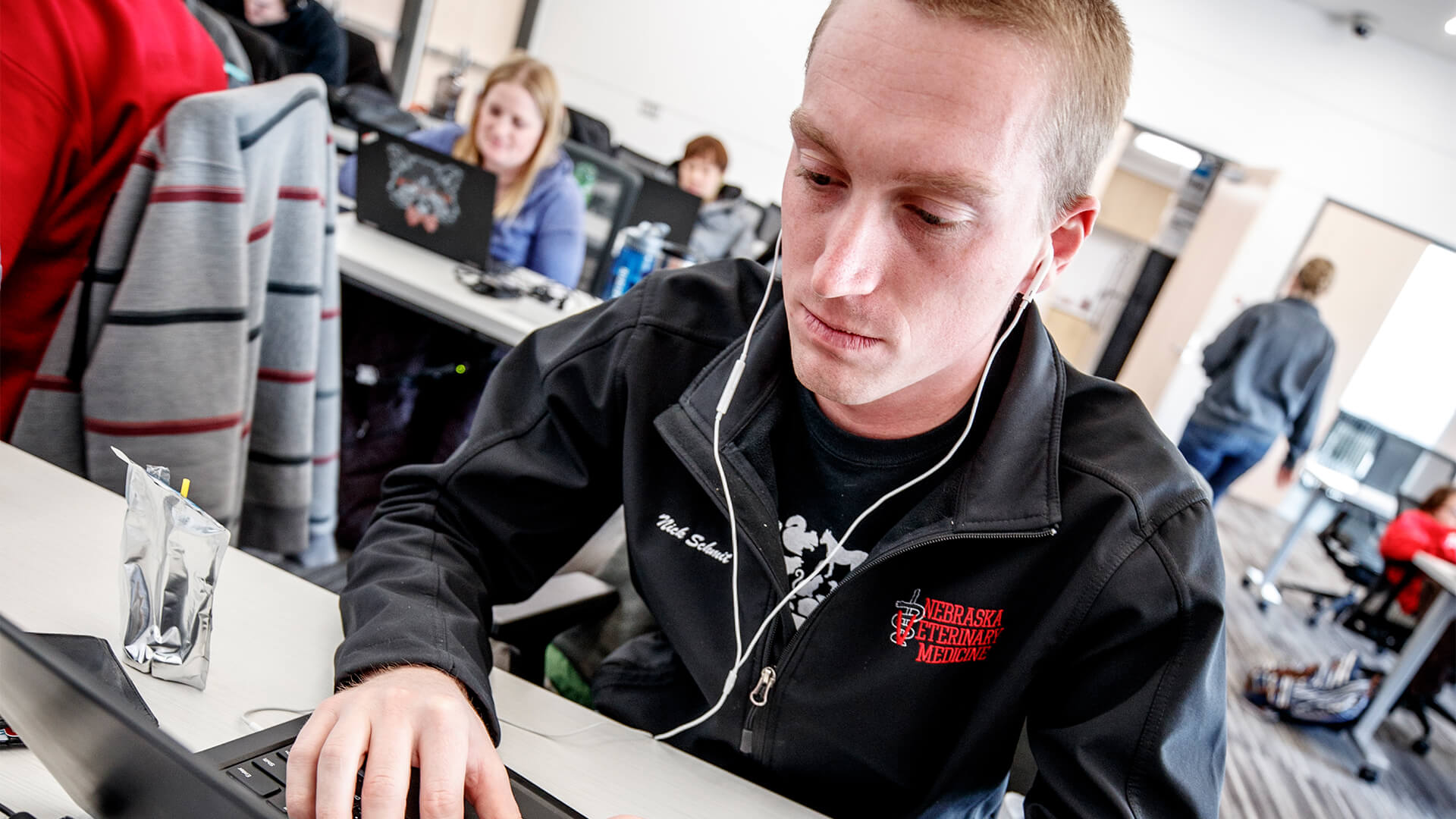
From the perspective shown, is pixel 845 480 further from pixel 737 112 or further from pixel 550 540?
pixel 737 112

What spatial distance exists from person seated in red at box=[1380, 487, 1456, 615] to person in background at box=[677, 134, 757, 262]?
116 inches

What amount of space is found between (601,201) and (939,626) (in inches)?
96.7

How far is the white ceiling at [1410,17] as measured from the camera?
552 centimetres

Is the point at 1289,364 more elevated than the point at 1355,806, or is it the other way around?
the point at 1289,364

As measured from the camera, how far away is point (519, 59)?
275cm

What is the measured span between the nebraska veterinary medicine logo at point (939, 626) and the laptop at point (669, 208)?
243 cm

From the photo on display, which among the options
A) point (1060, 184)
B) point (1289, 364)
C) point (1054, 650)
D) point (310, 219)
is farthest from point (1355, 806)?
point (310, 219)

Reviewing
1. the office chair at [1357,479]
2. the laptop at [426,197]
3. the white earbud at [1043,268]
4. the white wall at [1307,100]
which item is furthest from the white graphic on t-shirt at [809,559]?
the white wall at [1307,100]

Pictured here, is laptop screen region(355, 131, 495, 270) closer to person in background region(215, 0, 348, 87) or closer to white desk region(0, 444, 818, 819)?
white desk region(0, 444, 818, 819)

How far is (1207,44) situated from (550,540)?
23.2ft

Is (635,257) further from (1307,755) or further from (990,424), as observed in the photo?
(1307,755)

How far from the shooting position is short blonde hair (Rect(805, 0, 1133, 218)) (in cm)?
70

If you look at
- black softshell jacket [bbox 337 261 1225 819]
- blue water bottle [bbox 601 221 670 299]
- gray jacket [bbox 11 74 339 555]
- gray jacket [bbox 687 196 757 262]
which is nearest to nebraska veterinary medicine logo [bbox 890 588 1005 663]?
black softshell jacket [bbox 337 261 1225 819]

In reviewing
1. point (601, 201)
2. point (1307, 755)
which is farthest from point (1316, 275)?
point (601, 201)
